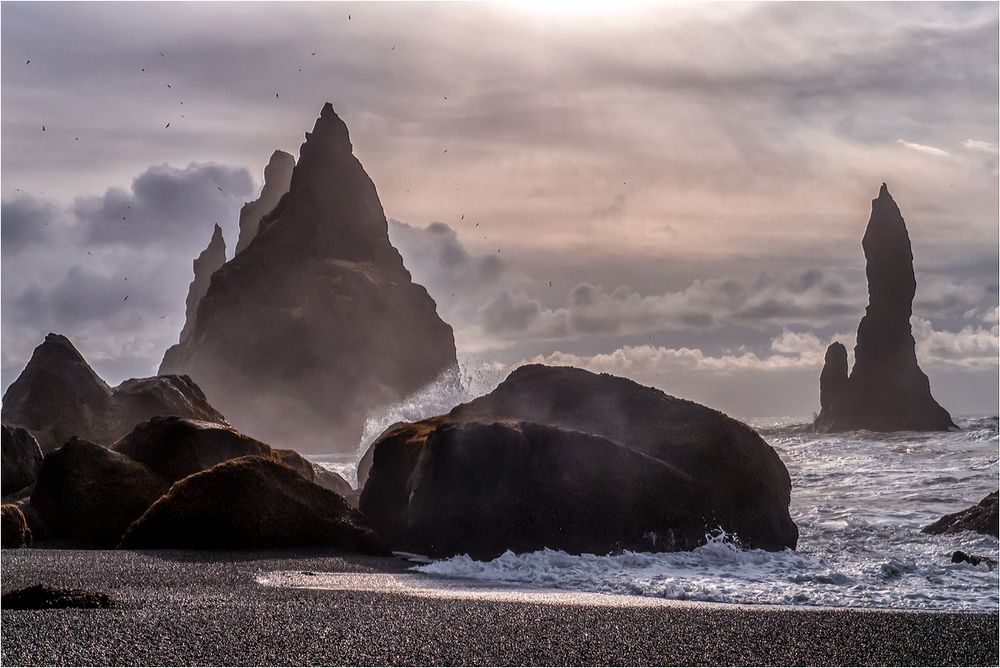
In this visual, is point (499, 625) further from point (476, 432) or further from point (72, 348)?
point (72, 348)

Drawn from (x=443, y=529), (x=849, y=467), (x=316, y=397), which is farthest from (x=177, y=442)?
(x=316, y=397)

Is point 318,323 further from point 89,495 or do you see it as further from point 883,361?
point 89,495

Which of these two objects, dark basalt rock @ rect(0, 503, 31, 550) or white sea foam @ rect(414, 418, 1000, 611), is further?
dark basalt rock @ rect(0, 503, 31, 550)

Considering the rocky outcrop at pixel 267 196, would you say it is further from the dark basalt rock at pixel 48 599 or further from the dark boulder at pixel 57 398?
the dark basalt rock at pixel 48 599

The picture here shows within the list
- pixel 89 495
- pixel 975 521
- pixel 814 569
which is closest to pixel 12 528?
pixel 89 495

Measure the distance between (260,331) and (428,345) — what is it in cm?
1722

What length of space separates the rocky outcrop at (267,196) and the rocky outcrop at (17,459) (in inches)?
4727

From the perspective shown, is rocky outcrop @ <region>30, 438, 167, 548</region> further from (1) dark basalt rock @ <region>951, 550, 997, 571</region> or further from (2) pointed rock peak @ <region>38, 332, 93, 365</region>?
(1) dark basalt rock @ <region>951, 550, 997, 571</region>

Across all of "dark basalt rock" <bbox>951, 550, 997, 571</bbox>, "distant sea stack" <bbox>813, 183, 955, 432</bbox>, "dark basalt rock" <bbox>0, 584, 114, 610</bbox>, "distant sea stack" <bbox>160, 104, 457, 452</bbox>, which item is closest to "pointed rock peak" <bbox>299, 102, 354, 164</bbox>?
"distant sea stack" <bbox>160, 104, 457, 452</bbox>

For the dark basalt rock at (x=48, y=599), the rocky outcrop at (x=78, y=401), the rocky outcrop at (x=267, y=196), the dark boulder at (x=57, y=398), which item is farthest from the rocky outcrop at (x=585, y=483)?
the rocky outcrop at (x=267, y=196)

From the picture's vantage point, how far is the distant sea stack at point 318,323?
98.0 meters

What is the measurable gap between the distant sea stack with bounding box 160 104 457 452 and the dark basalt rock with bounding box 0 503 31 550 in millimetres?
82347

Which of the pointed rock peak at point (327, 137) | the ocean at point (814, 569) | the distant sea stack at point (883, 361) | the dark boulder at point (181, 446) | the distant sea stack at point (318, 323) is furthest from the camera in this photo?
the pointed rock peak at point (327, 137)

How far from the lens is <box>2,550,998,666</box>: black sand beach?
301 inches
